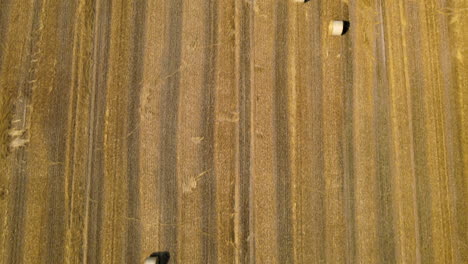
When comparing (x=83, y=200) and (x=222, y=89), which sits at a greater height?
(x=222, y=89)

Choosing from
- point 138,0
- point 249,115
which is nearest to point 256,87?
point 249,115

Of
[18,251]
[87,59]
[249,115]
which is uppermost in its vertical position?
[87,59]

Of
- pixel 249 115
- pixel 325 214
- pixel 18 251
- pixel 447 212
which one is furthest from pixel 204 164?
pixel 447 212

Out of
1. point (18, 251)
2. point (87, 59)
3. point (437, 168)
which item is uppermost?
point (87, 59)

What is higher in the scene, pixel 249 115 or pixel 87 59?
pixel 87 59

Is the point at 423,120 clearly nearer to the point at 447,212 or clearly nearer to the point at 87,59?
the point at 447,212

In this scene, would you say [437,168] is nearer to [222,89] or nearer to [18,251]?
[222,89]
